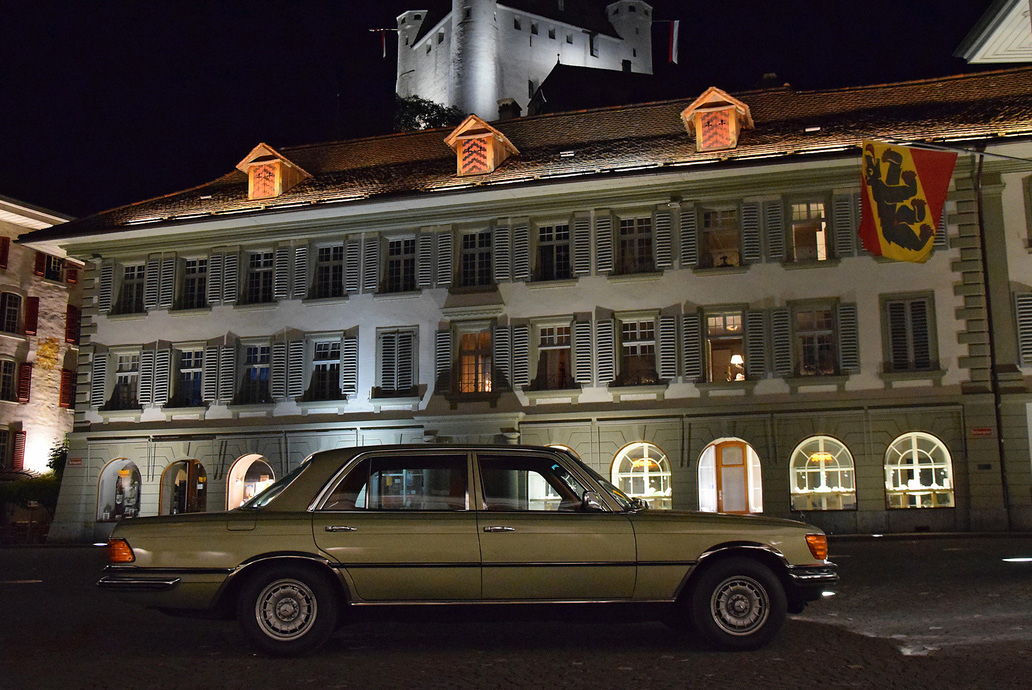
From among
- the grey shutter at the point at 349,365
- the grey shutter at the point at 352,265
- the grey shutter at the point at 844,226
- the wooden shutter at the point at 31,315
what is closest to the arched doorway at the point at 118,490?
the grey shutter at the point at 349,365

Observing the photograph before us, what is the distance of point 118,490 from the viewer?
105ft

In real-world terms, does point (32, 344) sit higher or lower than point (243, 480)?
higher

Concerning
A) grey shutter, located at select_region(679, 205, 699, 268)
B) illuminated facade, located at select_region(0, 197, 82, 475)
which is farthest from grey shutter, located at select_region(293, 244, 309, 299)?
illuminated facade, located at select_region(0, 197, 82, 475)

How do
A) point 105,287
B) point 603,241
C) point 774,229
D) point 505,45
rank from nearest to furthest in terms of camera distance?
point 774,229 < point 603,241 < point 105,287 < point 505,45

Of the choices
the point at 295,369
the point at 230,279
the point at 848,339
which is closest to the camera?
the point at 848,339

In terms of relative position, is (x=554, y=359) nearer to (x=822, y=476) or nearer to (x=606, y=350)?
(x=606, y=350)

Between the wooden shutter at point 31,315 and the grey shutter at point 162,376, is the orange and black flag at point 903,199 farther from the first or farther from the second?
the wooden shutter at point 31,315

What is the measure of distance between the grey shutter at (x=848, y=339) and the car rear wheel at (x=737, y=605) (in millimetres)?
18585

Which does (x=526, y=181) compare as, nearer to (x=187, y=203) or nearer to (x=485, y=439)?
(x=485, y=439)

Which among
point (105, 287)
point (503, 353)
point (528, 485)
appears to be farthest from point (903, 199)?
point (105, 287)

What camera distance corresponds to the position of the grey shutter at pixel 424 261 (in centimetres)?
2933

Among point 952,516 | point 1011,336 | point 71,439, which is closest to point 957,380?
point 1011,336

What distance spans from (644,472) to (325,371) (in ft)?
30.6

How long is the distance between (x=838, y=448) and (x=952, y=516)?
2921 mm
